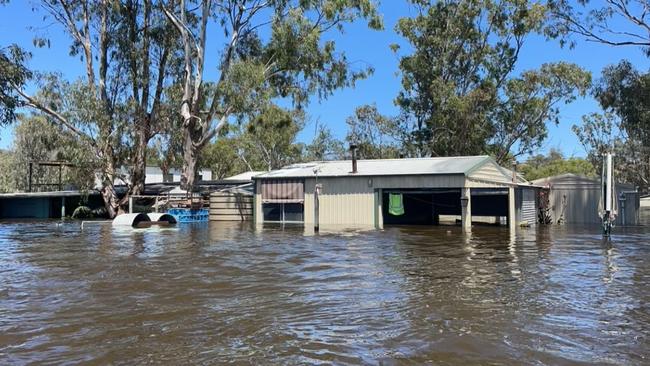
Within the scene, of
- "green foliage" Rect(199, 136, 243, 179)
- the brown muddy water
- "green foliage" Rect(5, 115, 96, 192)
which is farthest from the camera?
"green foliage" Rect(199, 136, 243, 179)

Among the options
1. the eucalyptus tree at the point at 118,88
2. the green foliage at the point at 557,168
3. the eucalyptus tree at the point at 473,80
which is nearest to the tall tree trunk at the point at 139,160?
the eucalyptus tree at the point at 118,88

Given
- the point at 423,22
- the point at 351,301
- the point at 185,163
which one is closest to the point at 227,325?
the point at 351,301

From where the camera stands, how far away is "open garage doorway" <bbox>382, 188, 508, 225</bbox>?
28.2m

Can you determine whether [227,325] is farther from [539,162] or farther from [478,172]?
[539,162]

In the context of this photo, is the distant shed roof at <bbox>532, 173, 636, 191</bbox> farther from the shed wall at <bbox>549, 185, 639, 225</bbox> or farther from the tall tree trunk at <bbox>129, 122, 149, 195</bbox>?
the tall tree trunk at <bbox>129, 122, 149, 195</bbox>

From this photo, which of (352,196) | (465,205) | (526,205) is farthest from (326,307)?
(526,205)

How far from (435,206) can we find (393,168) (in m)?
3.77

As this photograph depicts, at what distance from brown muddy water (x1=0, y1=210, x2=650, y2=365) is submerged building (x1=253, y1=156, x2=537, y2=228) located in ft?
32.7

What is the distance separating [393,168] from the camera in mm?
28016

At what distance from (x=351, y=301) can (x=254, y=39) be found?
3138 cm

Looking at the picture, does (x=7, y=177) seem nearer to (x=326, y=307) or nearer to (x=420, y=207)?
(x=420, y=207)

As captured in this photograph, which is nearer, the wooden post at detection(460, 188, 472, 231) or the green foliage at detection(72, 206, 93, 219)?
the wooden post at detection(460, 188, 472, 231)

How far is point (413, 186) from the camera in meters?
26.1

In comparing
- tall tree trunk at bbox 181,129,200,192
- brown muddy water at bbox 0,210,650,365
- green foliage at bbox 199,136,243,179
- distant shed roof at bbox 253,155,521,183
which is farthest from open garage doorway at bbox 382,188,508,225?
green foliage at bbox 199,136,243,179
